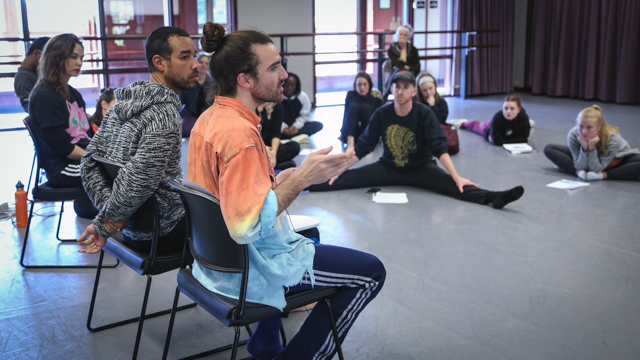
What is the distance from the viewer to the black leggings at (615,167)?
449 cm

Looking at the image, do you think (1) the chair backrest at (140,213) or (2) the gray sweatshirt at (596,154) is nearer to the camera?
(1) the chair backrest at (140,213)

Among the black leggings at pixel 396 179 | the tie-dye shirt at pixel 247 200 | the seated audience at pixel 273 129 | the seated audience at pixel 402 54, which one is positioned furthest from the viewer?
the seated audience at pixel 402 54

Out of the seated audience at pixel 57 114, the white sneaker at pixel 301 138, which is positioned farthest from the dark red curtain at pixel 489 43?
the seated audience at pixel 57 114

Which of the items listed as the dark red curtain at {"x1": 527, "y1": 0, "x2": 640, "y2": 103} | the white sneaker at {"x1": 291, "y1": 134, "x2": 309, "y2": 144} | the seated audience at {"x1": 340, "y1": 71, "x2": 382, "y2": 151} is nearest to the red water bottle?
the white sneaker at {"x1": 291, "y1": 134, "x2": 309, "y2": 144}

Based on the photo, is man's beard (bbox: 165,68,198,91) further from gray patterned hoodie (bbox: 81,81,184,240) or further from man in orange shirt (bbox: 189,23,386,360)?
A: man in orange shirt (bbox: 189,23,386,360)

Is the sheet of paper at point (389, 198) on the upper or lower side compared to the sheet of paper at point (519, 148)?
lower

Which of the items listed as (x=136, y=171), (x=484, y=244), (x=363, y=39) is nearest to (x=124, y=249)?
(x=136, y=171)

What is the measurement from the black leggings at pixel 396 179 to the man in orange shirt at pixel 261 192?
2.61 metres

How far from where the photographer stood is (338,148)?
6.05 m

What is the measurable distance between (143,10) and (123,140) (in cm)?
751

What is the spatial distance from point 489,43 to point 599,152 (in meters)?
6.69

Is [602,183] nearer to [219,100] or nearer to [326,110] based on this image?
[219,100]

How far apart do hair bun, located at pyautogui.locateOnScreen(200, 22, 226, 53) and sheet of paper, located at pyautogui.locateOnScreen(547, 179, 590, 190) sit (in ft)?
11.5

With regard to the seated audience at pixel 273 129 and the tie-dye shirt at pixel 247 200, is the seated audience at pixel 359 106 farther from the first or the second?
the tie-dye shirt at pixel 247 200
